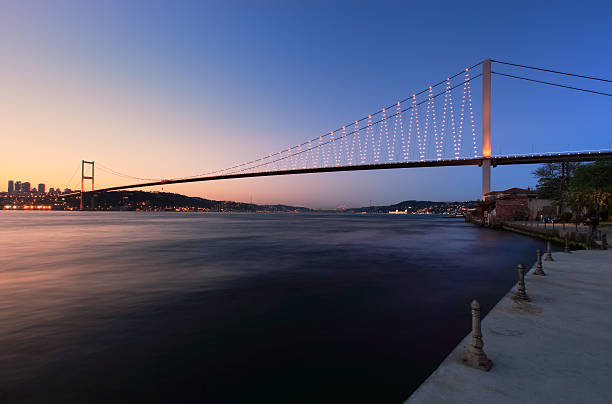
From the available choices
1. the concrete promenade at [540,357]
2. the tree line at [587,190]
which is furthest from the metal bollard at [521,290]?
the tree line at [587,190]

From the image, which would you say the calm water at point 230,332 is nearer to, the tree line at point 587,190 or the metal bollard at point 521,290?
the metal bollard at point 521,290

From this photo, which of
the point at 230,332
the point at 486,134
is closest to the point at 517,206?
the point at 486,134

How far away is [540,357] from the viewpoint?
4578 millimetres

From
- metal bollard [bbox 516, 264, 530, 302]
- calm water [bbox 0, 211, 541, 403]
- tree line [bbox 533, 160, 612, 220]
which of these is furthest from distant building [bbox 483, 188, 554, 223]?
metal bollard [bbox 516, 264, 530, 302]

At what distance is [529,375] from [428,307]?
4923 mm

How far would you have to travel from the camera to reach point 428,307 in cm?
894

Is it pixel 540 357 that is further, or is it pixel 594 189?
pixel 594 189

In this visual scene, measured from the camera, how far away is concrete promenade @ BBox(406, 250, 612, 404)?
371 cm

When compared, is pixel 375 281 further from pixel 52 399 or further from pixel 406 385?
pixel 52 399

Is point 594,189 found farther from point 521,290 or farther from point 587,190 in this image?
point 521,290

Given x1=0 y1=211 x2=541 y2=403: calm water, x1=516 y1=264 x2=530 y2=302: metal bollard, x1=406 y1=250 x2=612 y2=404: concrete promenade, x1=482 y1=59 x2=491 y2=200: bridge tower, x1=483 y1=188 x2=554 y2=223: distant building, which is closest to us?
x1=406 y1=250 x2=612 y2=404: concrete promenade

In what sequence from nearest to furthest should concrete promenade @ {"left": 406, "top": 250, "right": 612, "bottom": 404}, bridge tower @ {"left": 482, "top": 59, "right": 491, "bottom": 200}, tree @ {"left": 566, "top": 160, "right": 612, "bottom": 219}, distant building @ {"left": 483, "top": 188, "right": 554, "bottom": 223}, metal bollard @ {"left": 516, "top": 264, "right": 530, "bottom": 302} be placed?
concrete promenade @ {"left": 406, "top": 250, "right": 612, "bottom": 404} < metal bollard @ {"left": 516, "top": 264, "right": 530, "bottom": 302} < tree @ {"left": 566, "top": 160, "right": 612, "bottom": 219} < distant building @ {"left": 483, "top": 188, "right": 554, "bottom": 223} < bridge tower @ {"left": 482, "top": 59, "right": 491, "bottom": 200}

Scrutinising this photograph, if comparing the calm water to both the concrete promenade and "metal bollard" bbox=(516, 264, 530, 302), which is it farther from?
"metal bollard" bbox=(516, 264, 530, 302)

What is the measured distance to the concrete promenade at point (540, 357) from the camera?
3.71m
